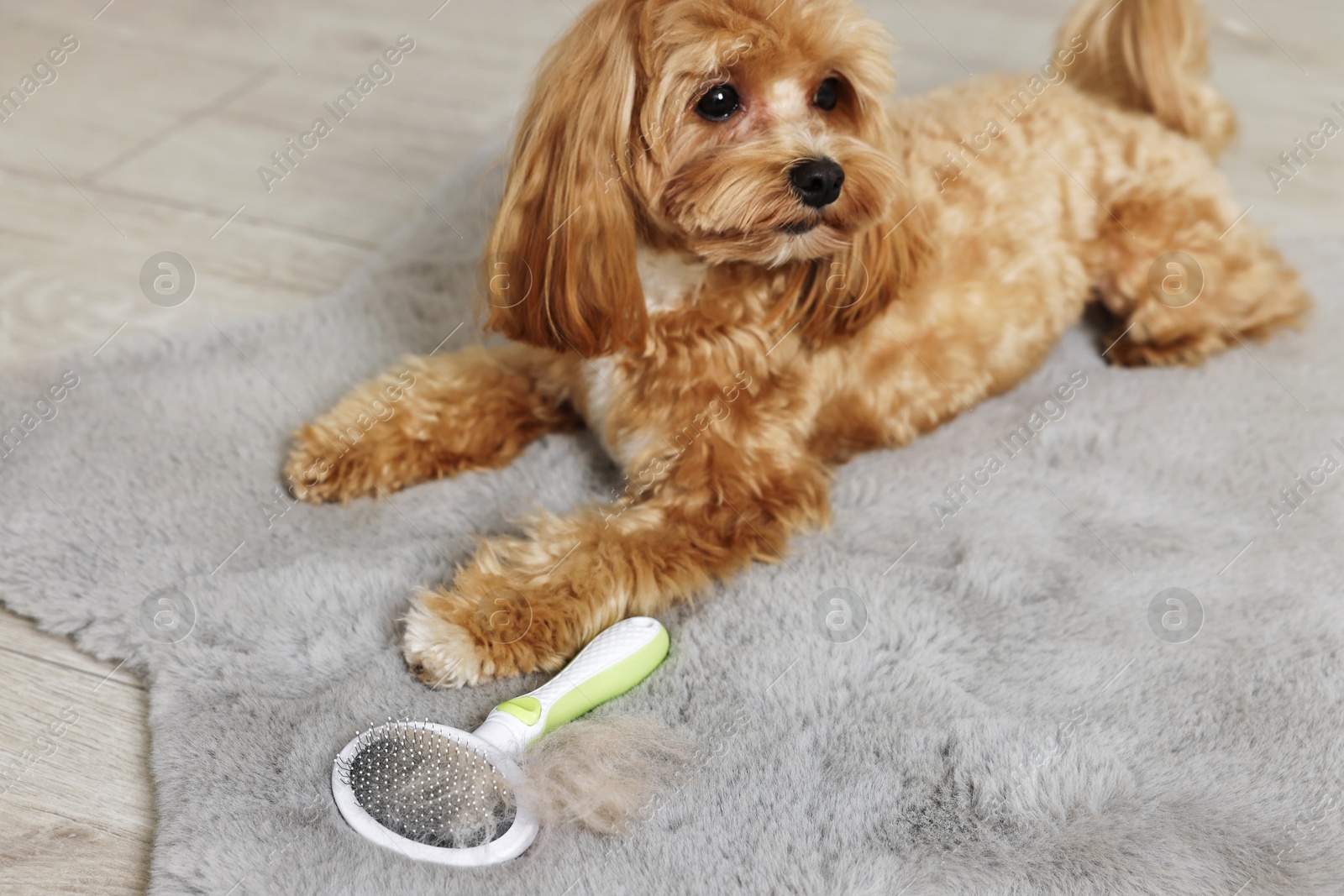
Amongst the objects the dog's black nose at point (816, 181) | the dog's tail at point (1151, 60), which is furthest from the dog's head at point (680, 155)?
the dog's tail at point (1151, 60)

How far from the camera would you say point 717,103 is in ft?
5.23

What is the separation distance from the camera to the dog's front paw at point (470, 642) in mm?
1606

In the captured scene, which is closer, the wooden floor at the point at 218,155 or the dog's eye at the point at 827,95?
the wooden floor at the point at 218,155

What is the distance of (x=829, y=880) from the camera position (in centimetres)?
136

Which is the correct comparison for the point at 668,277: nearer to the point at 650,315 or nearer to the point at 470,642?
the point at 650,315

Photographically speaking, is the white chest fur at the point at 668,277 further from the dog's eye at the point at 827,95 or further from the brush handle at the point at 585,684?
the brush handle at the point at 585,684

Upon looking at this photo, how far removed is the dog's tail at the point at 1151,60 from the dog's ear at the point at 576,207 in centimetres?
131

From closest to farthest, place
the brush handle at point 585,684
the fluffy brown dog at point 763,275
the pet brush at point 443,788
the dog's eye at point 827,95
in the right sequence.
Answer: the pet brush at point 443,788, the brush handle at point 585,684, the fluffy brown dog at point 763,275, the dog's eye at point 827,95

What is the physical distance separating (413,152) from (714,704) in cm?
218

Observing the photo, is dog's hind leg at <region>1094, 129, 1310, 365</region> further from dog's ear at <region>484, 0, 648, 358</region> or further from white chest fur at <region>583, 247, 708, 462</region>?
dog's ear at <region>484, 0, 648, 358</region>

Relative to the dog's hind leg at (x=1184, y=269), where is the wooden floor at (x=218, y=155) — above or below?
below

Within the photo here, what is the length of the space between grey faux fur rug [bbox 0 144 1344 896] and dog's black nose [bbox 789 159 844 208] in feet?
1.99

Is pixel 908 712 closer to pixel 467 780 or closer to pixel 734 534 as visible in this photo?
pixel 734 534

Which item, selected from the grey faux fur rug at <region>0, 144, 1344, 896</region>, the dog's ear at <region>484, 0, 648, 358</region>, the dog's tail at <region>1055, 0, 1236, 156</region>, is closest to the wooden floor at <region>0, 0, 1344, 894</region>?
the grey faux fur rug at <region>0, 144, 1344, 896</region>
